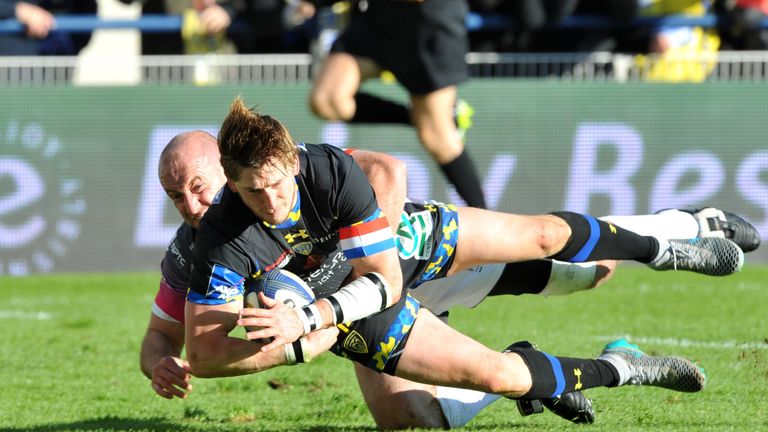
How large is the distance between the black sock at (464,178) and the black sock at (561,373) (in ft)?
11.3

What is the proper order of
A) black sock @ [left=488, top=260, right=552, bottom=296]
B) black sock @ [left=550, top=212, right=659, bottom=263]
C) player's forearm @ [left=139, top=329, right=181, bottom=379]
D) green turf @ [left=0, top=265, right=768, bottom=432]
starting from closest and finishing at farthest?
player's forearm @ [left=139, top=329, right=181, bottom=379], green turf @ [left=0, top=265, right=768, bottom=432], black sock @ [left=550, top=212, right=659, bottom=263], black sock @ [left=488, top=260, right=552, bottom=296]

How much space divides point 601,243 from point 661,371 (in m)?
0.79

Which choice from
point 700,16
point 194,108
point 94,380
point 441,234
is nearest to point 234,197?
point 441,234

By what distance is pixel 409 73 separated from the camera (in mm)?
8961

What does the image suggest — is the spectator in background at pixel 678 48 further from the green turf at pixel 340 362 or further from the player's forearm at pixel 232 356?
the player's forearm at pixel 232 356

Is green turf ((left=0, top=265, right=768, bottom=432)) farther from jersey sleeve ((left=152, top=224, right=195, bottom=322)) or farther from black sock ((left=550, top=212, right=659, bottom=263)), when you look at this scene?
black sock ((left=550, top=212, right=659, bottom=263))

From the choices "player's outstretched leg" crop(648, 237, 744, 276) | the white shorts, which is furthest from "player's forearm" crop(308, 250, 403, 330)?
"player's outstretched leg" crop(648, 237, 744, 276)

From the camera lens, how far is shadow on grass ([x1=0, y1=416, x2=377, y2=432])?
5.60 meters

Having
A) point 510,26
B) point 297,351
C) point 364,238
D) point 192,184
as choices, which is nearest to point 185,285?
point 192,184

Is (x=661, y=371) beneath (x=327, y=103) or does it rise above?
beneath

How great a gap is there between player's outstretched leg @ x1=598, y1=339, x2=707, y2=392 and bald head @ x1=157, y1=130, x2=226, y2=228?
→ 1822 millimetres

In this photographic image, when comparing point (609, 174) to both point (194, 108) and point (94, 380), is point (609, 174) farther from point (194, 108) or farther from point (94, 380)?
point (94, 380)

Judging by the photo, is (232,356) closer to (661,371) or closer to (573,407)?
(573,407)

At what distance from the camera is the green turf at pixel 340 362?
575 centimetres
